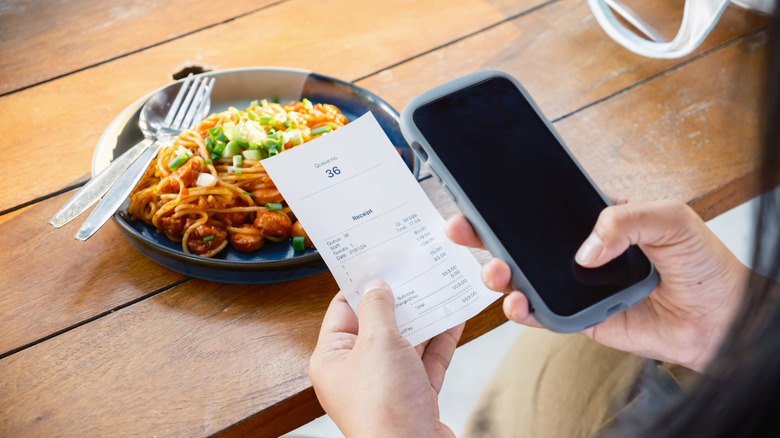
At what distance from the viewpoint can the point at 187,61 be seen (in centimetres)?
110

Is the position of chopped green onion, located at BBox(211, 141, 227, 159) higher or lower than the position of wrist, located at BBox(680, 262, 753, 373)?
higher

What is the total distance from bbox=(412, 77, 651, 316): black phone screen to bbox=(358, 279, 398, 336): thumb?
0.48 feet

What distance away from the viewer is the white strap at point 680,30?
0.97m

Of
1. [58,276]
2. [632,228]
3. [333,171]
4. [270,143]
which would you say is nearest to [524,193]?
[632,228]

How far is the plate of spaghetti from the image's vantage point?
0.79 m

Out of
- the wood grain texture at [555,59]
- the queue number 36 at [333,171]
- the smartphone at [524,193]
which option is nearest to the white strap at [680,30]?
the wood grain texture at [555,59]

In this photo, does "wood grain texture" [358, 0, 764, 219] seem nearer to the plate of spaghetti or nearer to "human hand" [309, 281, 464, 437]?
the plate of spaghetti

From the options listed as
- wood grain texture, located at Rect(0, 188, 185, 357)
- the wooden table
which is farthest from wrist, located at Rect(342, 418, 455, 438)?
wood grain texture, located at Rect(0, 188, 185, 357)

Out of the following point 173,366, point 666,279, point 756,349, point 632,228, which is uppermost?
point 756,349

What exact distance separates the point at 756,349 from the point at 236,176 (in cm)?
75

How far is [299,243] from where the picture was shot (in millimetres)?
824

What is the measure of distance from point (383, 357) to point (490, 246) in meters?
0.17

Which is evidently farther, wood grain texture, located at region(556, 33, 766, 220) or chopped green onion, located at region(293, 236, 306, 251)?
wood grain texture, located at region(556, 33, 766, 220)

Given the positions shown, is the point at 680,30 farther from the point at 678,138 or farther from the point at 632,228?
the point at 632,228
